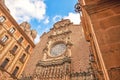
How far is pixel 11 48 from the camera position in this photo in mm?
20391

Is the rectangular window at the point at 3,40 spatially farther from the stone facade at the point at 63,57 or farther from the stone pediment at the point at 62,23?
the stone pediment at the point at 62,23

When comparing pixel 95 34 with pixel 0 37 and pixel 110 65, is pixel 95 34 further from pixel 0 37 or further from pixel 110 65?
pixel 0 37

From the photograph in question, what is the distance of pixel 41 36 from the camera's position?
81.8 feet

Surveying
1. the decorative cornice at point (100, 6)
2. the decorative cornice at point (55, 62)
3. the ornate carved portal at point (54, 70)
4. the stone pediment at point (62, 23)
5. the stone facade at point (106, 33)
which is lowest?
the stone facade at point (106, 33)

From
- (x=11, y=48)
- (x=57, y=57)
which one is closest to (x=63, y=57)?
(x=57, y=57)

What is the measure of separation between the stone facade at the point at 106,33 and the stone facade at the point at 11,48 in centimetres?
1679

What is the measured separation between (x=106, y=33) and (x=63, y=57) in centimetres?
1535

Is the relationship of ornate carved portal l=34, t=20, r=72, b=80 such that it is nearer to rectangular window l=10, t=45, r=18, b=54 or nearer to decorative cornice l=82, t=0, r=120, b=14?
rectangular window l=10, t=45, r=18, b=54

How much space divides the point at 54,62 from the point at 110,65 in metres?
15.7

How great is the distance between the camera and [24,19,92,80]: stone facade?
48.6 ft

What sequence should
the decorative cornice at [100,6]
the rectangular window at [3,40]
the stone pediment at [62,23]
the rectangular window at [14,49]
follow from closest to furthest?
the decorative cornice at [100,6], the rectangular window at [3,40], the rectangular window at [14,49], the stone pediment at [62,23]

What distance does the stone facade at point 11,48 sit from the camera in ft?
60.3

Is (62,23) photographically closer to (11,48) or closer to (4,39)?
(11,48)

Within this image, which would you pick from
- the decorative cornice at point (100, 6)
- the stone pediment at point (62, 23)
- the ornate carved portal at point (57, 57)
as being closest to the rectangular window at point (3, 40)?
the ornate carved portal at point (57, 57)
